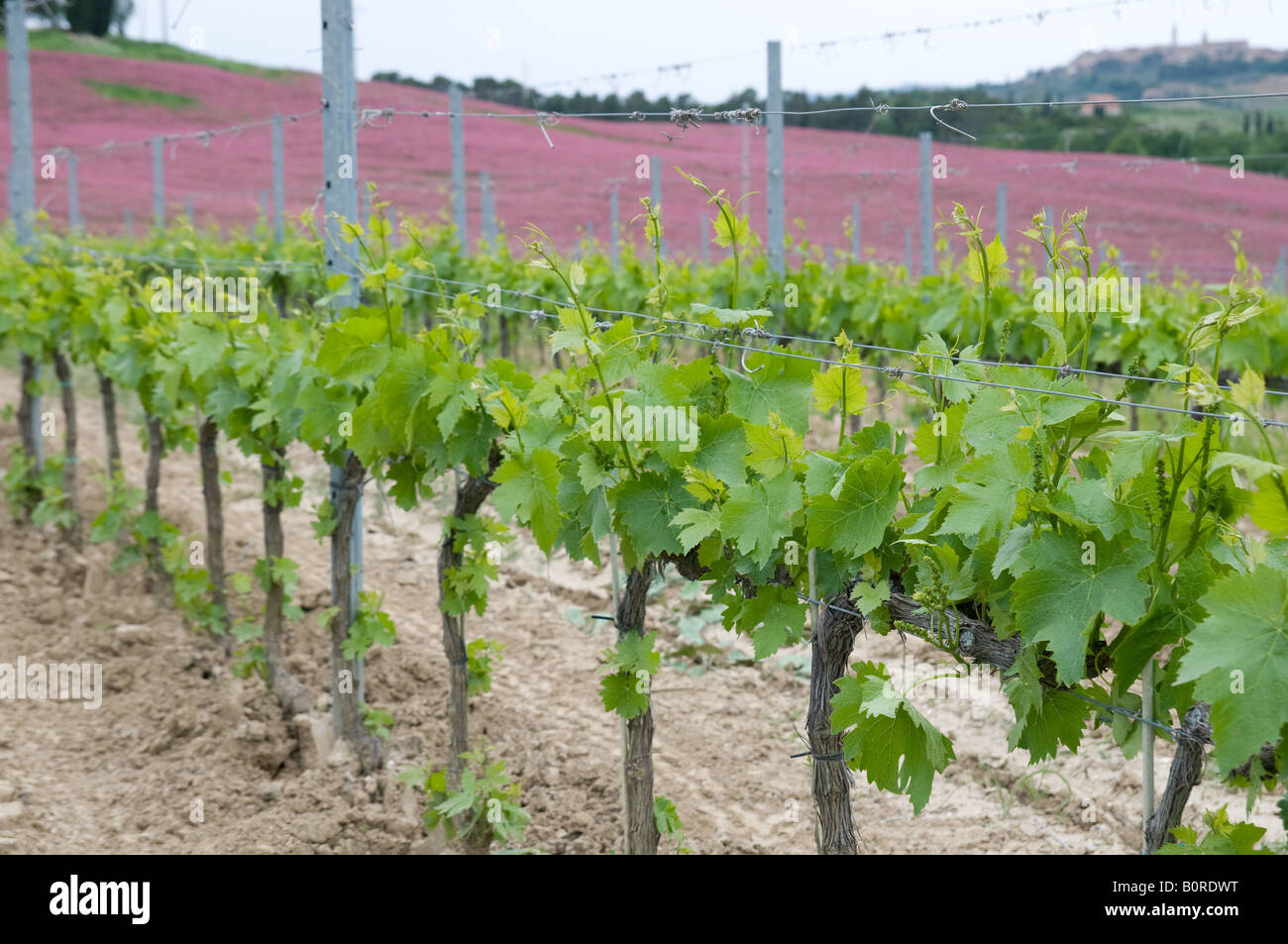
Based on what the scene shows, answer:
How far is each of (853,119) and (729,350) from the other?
Result: 21.2 meters

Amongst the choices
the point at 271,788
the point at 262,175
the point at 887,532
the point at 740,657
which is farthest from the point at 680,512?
the point at 262,175

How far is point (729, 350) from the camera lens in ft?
8.31

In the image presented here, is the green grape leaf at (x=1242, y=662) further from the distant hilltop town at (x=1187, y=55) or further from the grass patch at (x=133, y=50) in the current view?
the grass patch at (x=133, y=50)

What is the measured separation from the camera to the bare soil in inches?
139

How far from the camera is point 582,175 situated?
20734 mm

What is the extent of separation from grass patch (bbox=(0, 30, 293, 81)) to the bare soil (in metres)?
28.0

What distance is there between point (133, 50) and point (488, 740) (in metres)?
31.9

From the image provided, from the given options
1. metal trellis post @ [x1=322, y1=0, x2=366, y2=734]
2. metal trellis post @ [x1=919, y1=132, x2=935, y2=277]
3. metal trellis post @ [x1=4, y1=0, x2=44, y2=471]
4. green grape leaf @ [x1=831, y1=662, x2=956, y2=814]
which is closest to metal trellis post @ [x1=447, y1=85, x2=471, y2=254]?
metal trellis post @ [x1=4, y1=0, x2=44, y2=471]

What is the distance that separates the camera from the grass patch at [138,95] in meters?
26.9

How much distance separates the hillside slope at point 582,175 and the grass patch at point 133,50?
5.13 feet

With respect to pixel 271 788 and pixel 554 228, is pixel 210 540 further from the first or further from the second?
pixel 554 228

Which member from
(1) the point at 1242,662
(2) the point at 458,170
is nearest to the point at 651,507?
(1) the point at 1242,662

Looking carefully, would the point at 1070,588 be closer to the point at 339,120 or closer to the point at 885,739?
the point at 885,739

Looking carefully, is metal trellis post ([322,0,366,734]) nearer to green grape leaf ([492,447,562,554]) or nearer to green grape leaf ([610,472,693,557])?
green grape leaf ([492,447,562,554])
